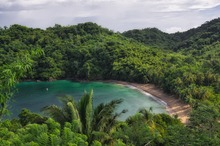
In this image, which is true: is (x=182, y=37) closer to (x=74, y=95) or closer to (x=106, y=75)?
(x=106, y=75)

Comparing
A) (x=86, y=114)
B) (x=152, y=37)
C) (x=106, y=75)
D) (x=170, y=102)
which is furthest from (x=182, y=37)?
(x=86, y=114)

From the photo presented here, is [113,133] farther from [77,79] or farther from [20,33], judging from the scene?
[20,33]

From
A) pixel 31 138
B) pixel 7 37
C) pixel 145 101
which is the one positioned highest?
pixel 7 37

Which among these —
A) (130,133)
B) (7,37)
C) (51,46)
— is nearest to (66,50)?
(51,46)

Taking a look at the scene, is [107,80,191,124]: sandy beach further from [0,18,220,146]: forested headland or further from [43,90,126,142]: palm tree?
[43,90,126,142]: palm tree

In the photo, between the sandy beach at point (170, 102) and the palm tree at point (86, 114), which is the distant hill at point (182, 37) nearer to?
the sandy beach at point (170, 102)

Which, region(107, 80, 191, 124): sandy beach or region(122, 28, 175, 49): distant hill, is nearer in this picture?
region(107, 80, 191, 124): sandy beach

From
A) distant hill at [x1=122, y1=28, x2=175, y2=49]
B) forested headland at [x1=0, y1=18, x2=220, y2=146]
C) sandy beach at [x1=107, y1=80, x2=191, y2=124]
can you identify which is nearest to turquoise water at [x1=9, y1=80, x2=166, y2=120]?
sandy beach at [x1=107, y1=80, x2=191, y2=124]
